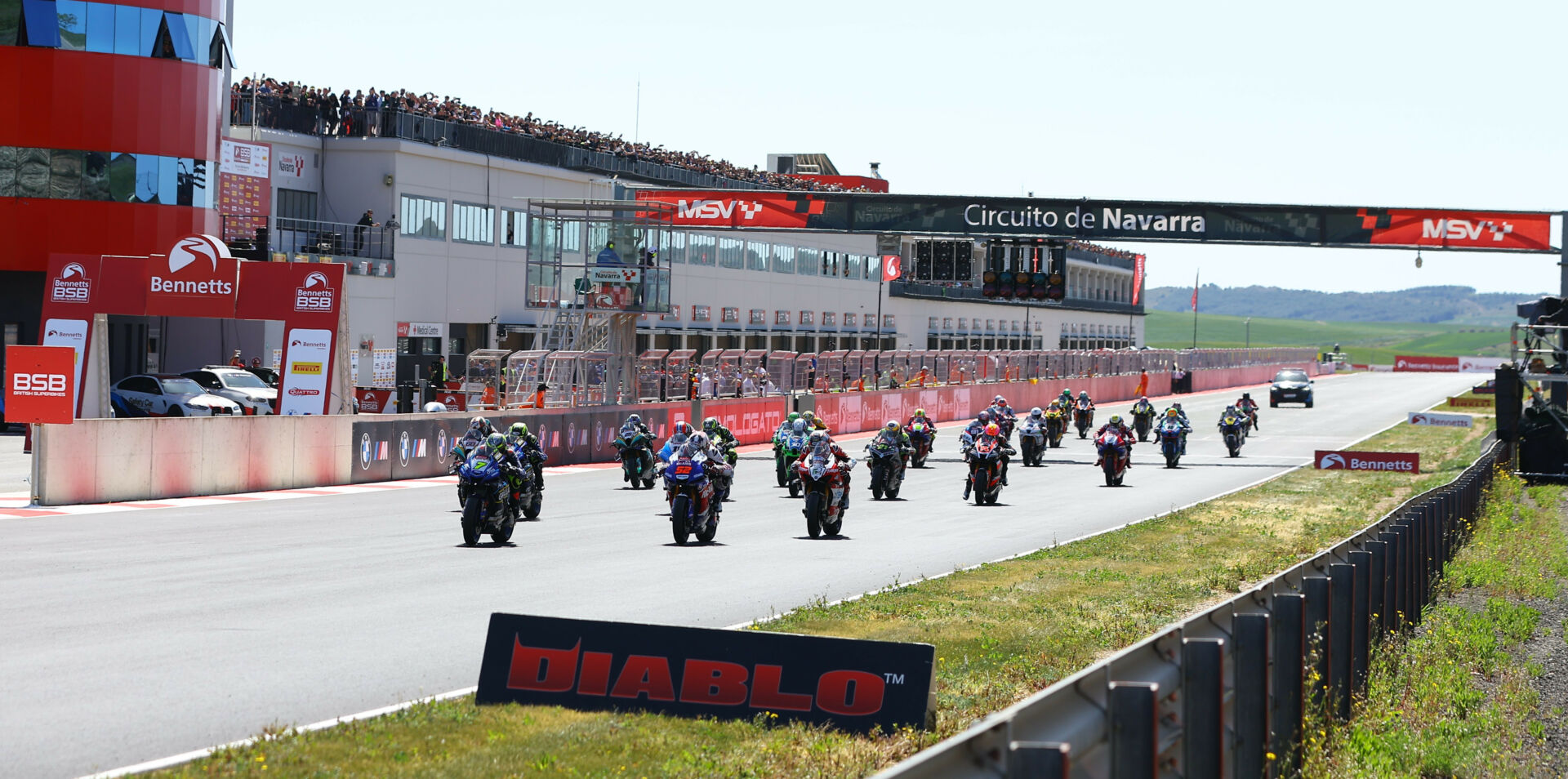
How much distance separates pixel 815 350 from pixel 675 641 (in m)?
70.8

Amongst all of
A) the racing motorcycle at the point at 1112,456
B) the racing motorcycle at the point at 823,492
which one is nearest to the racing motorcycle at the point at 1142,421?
the racing motorcycle at the point at 1112,456

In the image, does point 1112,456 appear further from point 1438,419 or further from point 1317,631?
point 1317,631

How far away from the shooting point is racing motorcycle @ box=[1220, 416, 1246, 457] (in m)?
41.8

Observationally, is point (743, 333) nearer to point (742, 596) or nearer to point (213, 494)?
point (213, 494)

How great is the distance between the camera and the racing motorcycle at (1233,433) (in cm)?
4181

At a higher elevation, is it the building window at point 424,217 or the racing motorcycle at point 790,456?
the building window at point 424,217

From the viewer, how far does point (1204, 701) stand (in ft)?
21.8

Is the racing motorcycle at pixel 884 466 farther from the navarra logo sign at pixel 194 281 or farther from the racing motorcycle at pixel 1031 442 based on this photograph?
the navarra logo sign at pixel 194 281

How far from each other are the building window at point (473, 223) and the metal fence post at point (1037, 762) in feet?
160

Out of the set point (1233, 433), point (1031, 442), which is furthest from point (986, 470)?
point (1233, 433)

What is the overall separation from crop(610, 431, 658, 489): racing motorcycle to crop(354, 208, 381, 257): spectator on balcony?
22.5 m

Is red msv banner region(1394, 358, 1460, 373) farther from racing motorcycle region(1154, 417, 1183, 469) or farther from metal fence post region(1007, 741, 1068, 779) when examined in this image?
metal fence post region(1007, 741, 1068, 779)

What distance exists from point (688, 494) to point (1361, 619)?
388 inches

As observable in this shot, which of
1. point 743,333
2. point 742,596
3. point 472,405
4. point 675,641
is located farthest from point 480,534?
point 743,333
